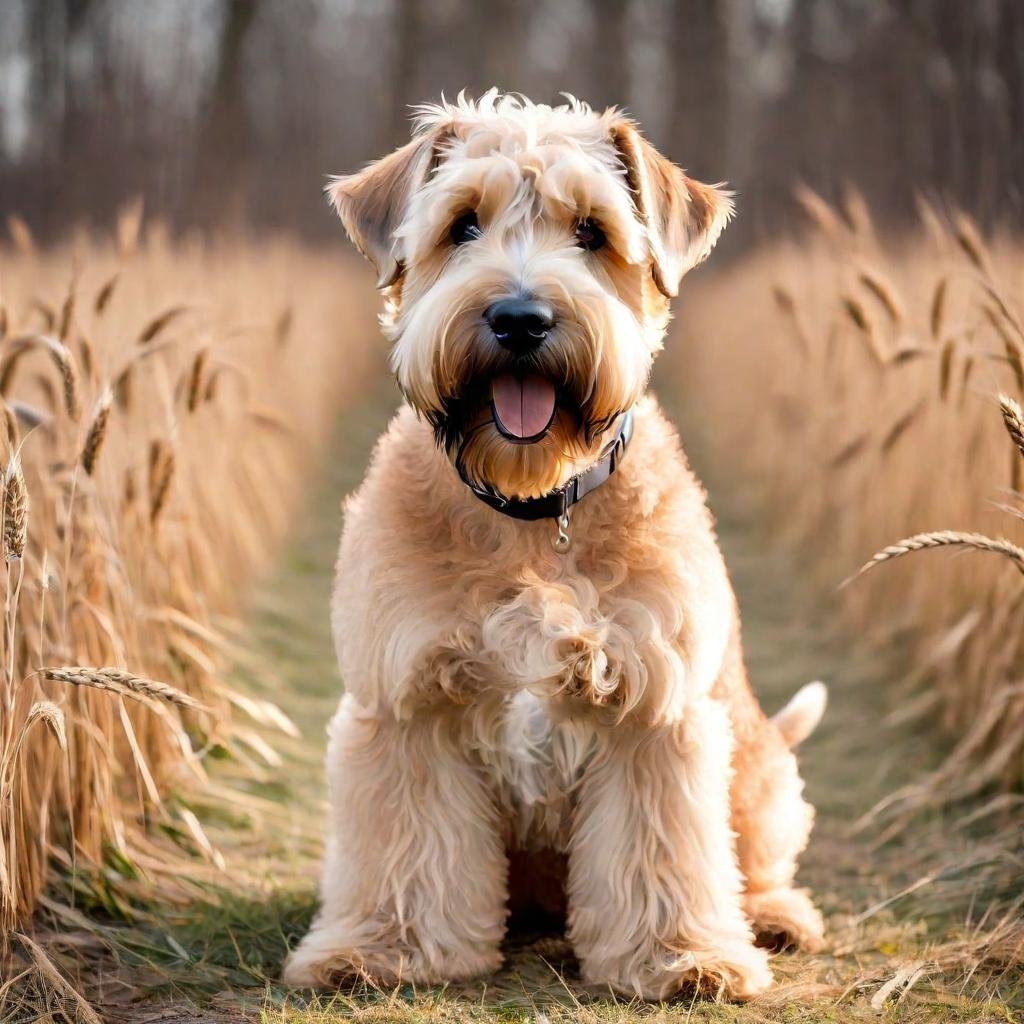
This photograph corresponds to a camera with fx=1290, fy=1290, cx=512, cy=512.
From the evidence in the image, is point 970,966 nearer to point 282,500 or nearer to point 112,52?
point 282,500

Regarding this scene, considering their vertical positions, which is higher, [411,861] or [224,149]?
[224,149]

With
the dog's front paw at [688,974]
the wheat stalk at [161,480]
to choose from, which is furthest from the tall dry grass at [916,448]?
the wheat stalk at [161,480]

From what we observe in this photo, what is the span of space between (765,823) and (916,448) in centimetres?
314

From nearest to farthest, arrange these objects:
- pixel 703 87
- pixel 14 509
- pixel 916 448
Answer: pixel 14 509, pixel 916 448, pixel 703 87

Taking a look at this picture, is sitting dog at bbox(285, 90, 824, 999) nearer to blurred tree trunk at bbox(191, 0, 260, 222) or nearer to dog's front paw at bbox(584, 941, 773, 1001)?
dog's front paw at bbox(584, 941, 773, 1001)

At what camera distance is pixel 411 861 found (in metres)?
3.41

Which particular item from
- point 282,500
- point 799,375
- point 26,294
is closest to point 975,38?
point 799,375

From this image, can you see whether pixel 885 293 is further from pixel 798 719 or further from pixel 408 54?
pixel 408 54

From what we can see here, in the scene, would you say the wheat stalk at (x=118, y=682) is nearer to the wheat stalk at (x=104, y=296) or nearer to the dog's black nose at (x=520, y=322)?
the dog's black nose at (x=520, y=322)

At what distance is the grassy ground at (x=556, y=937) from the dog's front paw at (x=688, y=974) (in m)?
0.05

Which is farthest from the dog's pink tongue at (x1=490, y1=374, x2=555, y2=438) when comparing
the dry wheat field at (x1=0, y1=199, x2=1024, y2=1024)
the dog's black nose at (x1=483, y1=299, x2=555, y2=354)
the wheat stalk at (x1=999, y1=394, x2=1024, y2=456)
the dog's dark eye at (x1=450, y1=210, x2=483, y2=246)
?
the wheat stalk at (x1=999, y1=394, x2=1024, y2=456)

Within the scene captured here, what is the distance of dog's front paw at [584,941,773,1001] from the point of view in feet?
10.8

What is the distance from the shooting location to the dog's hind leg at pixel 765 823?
3.71m

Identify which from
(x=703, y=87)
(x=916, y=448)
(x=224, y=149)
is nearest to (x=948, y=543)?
(x=916, y=448)
